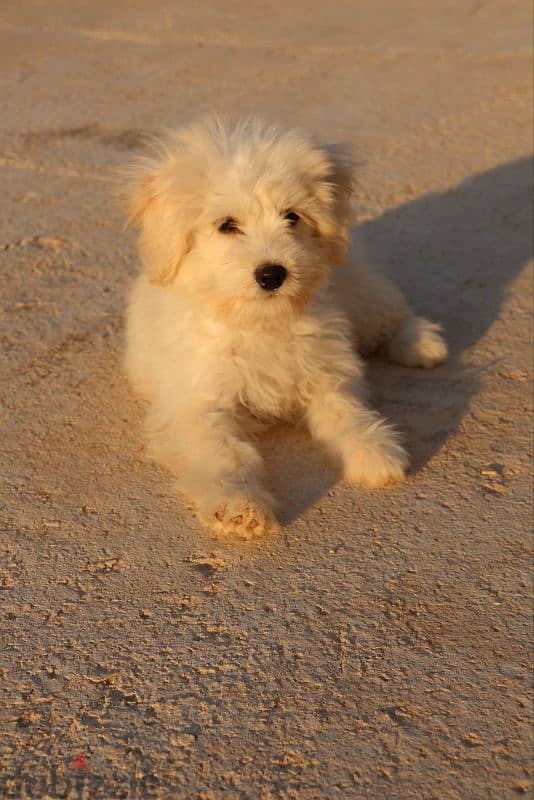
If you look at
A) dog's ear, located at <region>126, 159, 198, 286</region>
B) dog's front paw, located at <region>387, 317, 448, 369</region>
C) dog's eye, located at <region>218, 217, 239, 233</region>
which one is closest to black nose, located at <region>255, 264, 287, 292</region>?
dog's eye, located at <region>218, 217, 239, 233</region>

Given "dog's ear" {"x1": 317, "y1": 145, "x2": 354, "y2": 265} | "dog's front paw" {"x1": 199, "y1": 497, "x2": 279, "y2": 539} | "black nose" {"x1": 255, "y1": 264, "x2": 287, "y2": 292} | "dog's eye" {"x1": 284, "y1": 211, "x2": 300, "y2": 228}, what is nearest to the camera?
"dog's front paw" {"x1": 199, "y1": 497, "x2": 279, "y2": 539}

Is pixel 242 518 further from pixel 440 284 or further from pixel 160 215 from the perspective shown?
pixel 440 284

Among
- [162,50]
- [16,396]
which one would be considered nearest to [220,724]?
[16,396]

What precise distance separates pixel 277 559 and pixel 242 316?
113 centimetres

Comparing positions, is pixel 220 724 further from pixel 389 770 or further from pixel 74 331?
pixel 74 331

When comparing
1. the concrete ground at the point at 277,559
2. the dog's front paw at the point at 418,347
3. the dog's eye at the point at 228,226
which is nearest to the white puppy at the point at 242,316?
the dog's eye at the point at 228,226

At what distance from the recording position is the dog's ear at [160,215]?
4.28m

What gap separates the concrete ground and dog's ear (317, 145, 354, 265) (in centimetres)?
92

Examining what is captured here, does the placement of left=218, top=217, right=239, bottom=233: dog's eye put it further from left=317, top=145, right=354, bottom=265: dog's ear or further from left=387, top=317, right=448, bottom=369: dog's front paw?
left=387, top=317, right=448, bottom=369: dog's front paw

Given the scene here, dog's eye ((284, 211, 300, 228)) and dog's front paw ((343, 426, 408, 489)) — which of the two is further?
dog's eye ((284, 211, 300, 228))

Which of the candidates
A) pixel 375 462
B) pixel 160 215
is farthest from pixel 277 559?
pixel 160 215

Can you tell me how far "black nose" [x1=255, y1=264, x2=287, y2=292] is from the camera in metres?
4.14

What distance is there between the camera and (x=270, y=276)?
4.14 metres

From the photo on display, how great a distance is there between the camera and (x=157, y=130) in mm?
8453
